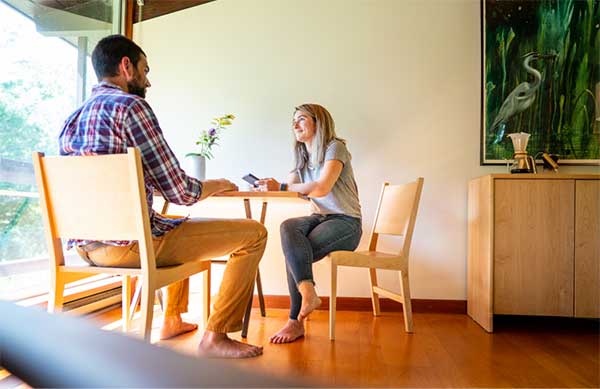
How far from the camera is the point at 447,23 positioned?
242cm

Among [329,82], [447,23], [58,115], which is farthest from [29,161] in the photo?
[447,23]

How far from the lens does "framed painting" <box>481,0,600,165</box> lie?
229 centimetres

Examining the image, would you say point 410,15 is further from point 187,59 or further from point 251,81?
point 187,59

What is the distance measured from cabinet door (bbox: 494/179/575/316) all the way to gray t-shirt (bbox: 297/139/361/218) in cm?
76

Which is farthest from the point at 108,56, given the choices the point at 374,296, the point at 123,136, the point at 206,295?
the point at 374,296

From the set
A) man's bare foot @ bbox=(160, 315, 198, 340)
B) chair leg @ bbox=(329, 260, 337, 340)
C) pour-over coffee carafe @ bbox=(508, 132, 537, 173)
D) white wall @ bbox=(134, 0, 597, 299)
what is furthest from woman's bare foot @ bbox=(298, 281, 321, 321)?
pour-over coffee carafe @ bbox=(508, 132, 537, 173)

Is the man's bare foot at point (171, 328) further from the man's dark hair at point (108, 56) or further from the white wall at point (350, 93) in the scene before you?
the man's dark hair at point (108, 56)

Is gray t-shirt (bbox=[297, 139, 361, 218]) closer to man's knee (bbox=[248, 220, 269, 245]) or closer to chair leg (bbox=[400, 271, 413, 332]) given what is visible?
chair leg (bbox=[400, 271, 413, 332])

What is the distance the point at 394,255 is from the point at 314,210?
0.49 meters

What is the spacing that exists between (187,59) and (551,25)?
2.33 m

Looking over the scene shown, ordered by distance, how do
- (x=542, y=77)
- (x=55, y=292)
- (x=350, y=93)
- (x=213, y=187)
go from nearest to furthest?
1. (x=55, y=292)
2. (x=213, y=187)
3. (x=542, y=77)
4. (x=350, y=93)

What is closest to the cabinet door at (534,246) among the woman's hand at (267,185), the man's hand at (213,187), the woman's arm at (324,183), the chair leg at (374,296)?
the chair leg at (374,296)

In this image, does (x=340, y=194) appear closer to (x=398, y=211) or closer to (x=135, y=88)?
(x=398, y=211)

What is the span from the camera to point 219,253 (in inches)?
54.2
